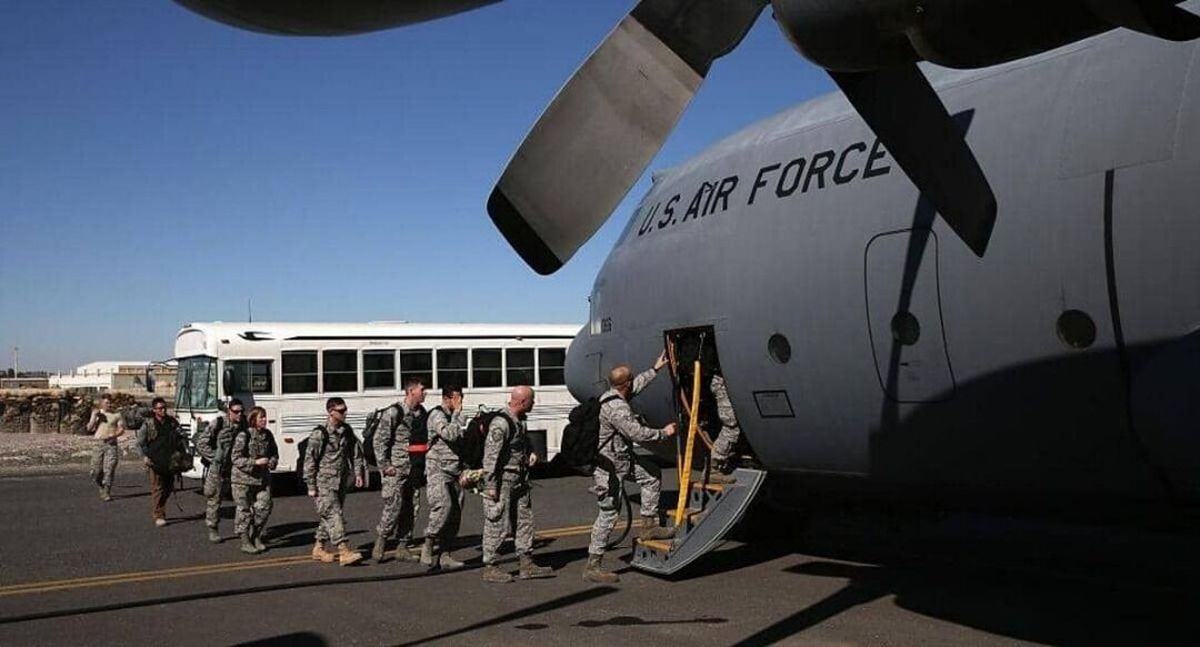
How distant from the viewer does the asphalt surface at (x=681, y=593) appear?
26.9 feet

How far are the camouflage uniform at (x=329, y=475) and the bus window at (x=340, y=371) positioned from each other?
862 centimetres

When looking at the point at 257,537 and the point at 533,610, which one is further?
the point at 257,537

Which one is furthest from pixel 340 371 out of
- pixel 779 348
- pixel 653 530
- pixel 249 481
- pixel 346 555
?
pixel 779 348

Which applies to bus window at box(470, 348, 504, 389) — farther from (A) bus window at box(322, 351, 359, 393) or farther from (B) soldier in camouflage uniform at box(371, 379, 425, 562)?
(B) soldier in camouflage uniform at box(371, 379, 425, 562)

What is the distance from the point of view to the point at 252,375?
65.0ft

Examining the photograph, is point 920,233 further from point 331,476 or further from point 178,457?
point 178,457

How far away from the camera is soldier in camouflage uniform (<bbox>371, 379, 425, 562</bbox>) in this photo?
1185cm

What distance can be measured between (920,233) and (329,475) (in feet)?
23.9

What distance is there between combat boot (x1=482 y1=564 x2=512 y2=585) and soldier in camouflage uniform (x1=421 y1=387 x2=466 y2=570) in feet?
2.64

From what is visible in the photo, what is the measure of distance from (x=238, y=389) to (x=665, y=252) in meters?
11.7

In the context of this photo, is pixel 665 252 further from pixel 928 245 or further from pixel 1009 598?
pixel 1009 598

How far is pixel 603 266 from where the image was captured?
12766 mm

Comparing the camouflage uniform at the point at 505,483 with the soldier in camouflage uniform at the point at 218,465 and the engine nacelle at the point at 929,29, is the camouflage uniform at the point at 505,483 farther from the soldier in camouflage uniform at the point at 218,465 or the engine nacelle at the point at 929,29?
the engine nacelle at the point at 929,29

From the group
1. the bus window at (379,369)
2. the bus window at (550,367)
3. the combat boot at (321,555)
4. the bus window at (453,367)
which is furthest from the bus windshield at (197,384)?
the combat boot at (321,555)
